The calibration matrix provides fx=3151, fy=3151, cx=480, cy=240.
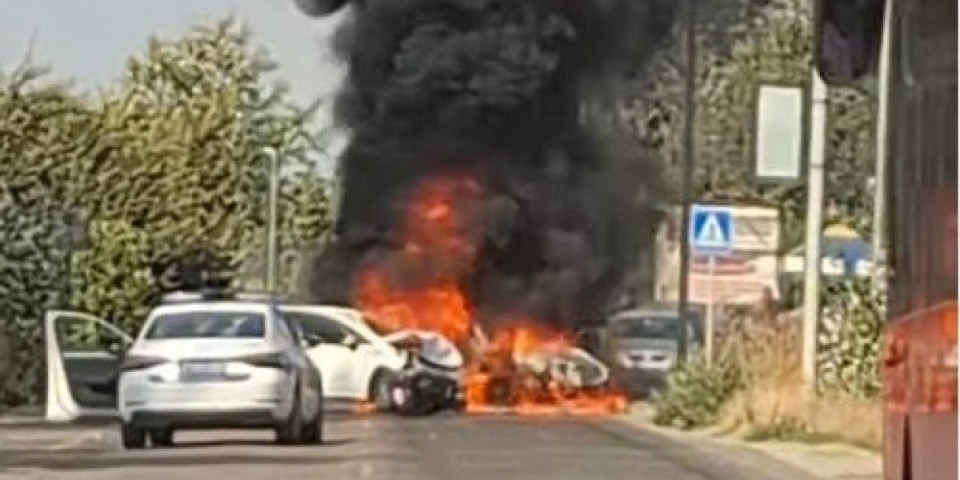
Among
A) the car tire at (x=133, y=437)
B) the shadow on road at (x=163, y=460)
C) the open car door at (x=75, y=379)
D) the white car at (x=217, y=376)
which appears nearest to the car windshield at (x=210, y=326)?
the white car at (x=217, y=376)

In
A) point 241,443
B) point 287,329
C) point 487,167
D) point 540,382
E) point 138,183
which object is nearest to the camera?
point 287,329

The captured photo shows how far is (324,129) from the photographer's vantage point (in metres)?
64.4

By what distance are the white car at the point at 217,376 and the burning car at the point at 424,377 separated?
Answer: 11739 mm

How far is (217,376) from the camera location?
31141 mm

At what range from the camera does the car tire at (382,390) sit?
44906 millimetres

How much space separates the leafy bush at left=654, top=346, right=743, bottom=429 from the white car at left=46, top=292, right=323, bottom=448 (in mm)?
7970

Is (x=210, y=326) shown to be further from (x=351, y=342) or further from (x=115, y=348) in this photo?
(x=351, y=342)

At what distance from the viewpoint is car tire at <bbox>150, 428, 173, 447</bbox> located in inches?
1265

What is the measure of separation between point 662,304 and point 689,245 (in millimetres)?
18674

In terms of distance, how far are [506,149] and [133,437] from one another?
2981cm

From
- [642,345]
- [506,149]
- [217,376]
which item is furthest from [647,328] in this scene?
[217,376]

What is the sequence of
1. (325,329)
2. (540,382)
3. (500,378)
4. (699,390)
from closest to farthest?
(699,390), (325,329), (540,382), (500,378)

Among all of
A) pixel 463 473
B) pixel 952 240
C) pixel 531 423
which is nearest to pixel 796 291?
pixel 531 423

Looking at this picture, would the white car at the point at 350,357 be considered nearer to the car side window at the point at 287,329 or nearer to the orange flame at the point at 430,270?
the orange flame at the point at 430,270
